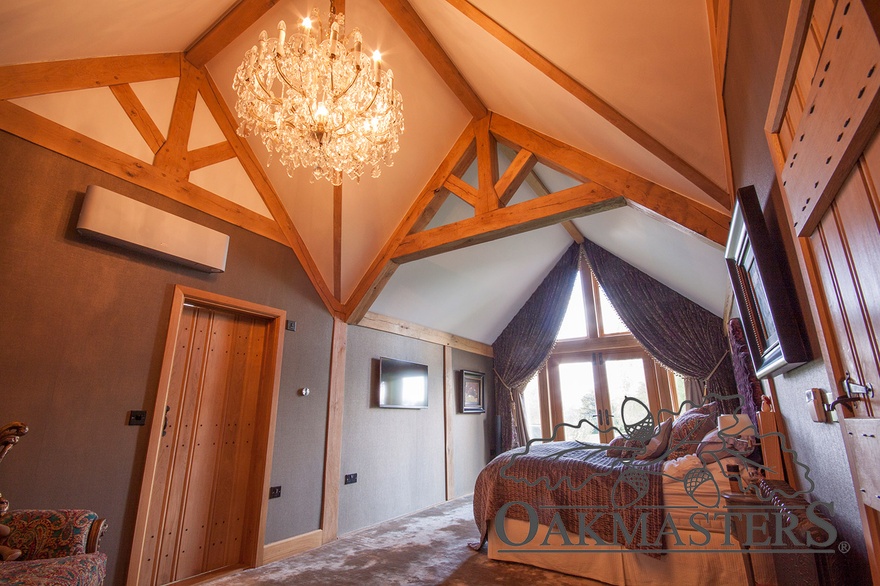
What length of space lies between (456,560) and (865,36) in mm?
3485

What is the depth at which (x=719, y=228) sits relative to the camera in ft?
7.91

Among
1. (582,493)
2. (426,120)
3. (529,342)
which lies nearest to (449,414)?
(529,342)

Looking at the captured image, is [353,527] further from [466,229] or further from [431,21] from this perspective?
[431,21]

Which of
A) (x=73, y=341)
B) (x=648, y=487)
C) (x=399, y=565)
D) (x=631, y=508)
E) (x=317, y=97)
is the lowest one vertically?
(x=399, y=565)

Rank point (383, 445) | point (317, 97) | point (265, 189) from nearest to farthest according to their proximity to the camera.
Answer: point (317, 97) < point (265, 189) < point (383, 445)

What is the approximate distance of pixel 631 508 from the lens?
2.64 m

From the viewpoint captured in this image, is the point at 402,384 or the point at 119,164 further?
the point at 402,384

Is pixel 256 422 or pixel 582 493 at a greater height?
pixel 256 422

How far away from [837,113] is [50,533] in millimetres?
3011

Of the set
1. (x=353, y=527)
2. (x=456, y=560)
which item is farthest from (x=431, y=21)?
(x=353, y=527)

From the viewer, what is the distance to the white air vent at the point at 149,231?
2447 millimetres

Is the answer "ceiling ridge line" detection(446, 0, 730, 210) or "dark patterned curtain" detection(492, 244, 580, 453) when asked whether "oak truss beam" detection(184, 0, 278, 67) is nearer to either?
"ceiling ridge line" detection(446, 0, 730, 210)

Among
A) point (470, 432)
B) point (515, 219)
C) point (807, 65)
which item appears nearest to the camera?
point (807, 65)

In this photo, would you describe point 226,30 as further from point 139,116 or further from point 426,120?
point 426,120
